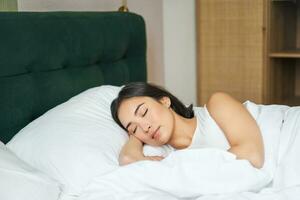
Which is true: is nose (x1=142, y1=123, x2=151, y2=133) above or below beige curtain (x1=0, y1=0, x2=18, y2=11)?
below

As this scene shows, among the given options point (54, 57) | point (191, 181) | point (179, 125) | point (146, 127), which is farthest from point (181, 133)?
point (54, 57)

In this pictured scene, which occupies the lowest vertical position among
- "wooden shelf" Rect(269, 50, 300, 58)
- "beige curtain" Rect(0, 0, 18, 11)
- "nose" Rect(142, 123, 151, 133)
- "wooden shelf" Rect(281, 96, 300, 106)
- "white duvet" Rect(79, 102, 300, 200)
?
"wooden shelf" Rect(281, 96, 300, 106)

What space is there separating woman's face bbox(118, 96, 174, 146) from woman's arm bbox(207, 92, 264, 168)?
15 centimetres

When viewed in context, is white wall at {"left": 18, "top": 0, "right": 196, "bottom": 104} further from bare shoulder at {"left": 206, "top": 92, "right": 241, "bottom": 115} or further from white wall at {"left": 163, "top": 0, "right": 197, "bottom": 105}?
bare shoulder at {"left": 206, "top": 92, "right": 241, "bottom": 115}

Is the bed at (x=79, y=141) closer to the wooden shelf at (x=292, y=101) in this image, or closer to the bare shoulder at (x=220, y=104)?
the bare shoulder at (x=220, y=104)

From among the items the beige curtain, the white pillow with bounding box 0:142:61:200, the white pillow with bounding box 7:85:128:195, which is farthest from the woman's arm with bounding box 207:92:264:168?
the beige curtain

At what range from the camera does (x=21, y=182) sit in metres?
1.13

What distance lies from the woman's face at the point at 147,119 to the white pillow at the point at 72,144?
84mm

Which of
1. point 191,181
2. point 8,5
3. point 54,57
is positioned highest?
point 8,5

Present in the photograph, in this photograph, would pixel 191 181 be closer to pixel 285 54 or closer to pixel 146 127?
pixel 146 127

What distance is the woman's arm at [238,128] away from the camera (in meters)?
1.28

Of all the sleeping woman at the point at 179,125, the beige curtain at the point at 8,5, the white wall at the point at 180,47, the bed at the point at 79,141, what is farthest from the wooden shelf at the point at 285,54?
the beige curtain at the point at 8,5

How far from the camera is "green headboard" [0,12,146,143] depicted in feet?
4.66

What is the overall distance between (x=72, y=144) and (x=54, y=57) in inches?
16.5
